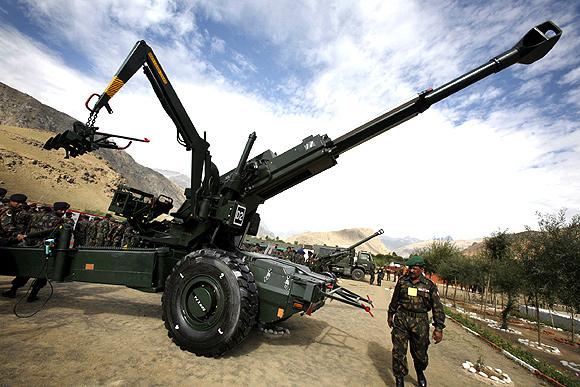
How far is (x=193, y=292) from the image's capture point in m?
4.35

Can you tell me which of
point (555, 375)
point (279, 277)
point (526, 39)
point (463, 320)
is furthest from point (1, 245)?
point (463, 320)

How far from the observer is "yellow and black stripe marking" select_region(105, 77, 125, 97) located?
4.66m

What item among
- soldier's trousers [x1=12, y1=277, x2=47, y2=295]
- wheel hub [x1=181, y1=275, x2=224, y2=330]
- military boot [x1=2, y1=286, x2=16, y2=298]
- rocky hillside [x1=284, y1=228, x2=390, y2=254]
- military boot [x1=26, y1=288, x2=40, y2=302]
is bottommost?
military boot [x1=2, y1=286, x2=16, y2=298]

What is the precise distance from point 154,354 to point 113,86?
3868mm

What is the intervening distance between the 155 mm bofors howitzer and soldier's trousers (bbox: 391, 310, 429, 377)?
57 centimetres

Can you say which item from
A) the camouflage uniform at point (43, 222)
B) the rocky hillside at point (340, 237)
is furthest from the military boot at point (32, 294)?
the rocky hillside at point (340, 237)

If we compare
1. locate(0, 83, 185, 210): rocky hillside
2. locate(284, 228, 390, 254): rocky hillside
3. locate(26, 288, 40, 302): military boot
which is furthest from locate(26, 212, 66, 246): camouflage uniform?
locate(284, 228, 390, 254): rocky hillside

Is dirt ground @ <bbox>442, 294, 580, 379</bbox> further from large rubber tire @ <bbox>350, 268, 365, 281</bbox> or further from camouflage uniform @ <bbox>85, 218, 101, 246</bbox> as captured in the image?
camouflage uniform @ <bbox>85, 218, 101, 246</bbox>

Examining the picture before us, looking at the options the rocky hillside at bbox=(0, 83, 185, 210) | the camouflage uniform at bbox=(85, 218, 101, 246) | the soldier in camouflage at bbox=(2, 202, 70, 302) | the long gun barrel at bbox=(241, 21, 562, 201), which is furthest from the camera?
the rocky hillside at bbox=(0, 83, 185, 210)

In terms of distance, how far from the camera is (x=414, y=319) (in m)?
4.28

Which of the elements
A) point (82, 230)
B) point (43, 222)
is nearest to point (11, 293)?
point (43, 222)

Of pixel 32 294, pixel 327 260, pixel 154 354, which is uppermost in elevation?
pixel 327 260

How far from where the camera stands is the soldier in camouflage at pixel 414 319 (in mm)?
4172

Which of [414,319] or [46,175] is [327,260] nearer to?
[414,319]
